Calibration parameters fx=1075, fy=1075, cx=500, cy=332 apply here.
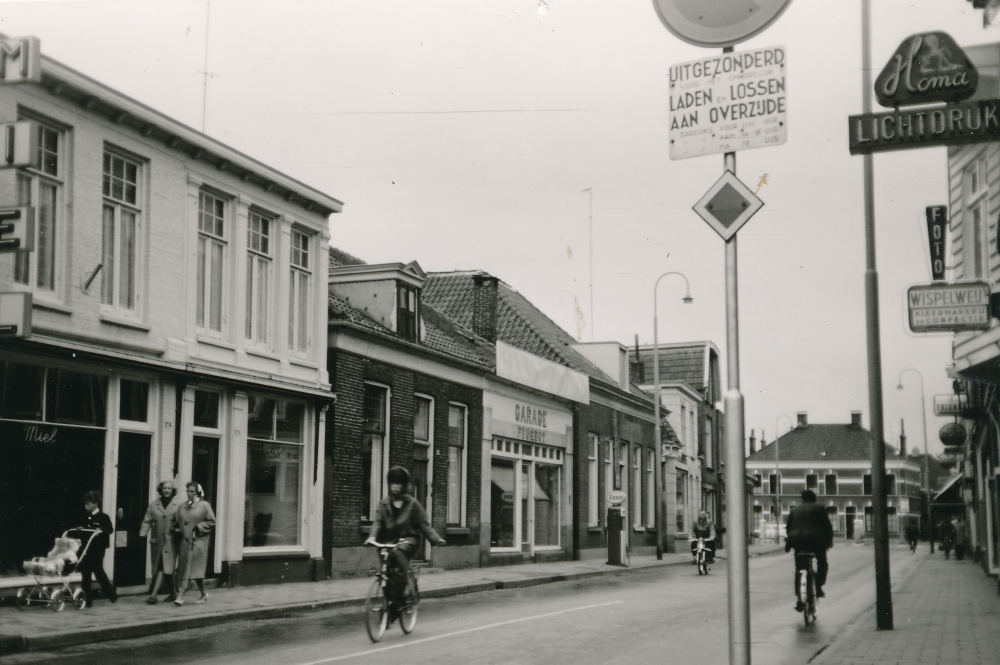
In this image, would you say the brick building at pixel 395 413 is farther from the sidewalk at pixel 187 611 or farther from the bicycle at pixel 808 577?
the bicycle at pixel 808 577

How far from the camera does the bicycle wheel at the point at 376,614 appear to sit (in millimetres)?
11281

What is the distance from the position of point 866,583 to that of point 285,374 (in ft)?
46.8

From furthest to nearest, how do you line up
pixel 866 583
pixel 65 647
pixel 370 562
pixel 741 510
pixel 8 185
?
1. pixel 866 583
2. pixel 370 562
3. pixel 8 185
4. pixel 65 647
5. pixel 741 510

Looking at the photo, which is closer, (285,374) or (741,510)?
(741,510)

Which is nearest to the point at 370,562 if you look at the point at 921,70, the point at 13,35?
the point at 13,35

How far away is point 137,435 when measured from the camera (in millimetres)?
16156

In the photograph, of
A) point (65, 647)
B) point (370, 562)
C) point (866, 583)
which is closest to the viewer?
point (65, 647)

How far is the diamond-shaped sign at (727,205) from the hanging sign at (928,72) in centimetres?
588

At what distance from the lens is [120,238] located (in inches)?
638

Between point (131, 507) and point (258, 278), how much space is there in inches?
207

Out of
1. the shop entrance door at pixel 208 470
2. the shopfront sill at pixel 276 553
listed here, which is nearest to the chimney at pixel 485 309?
the shopfront sill at pixel 276 553

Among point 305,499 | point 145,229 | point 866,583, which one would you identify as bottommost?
point 866,583

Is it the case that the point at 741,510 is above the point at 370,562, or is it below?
above

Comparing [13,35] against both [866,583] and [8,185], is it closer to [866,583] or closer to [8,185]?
[8,185]
